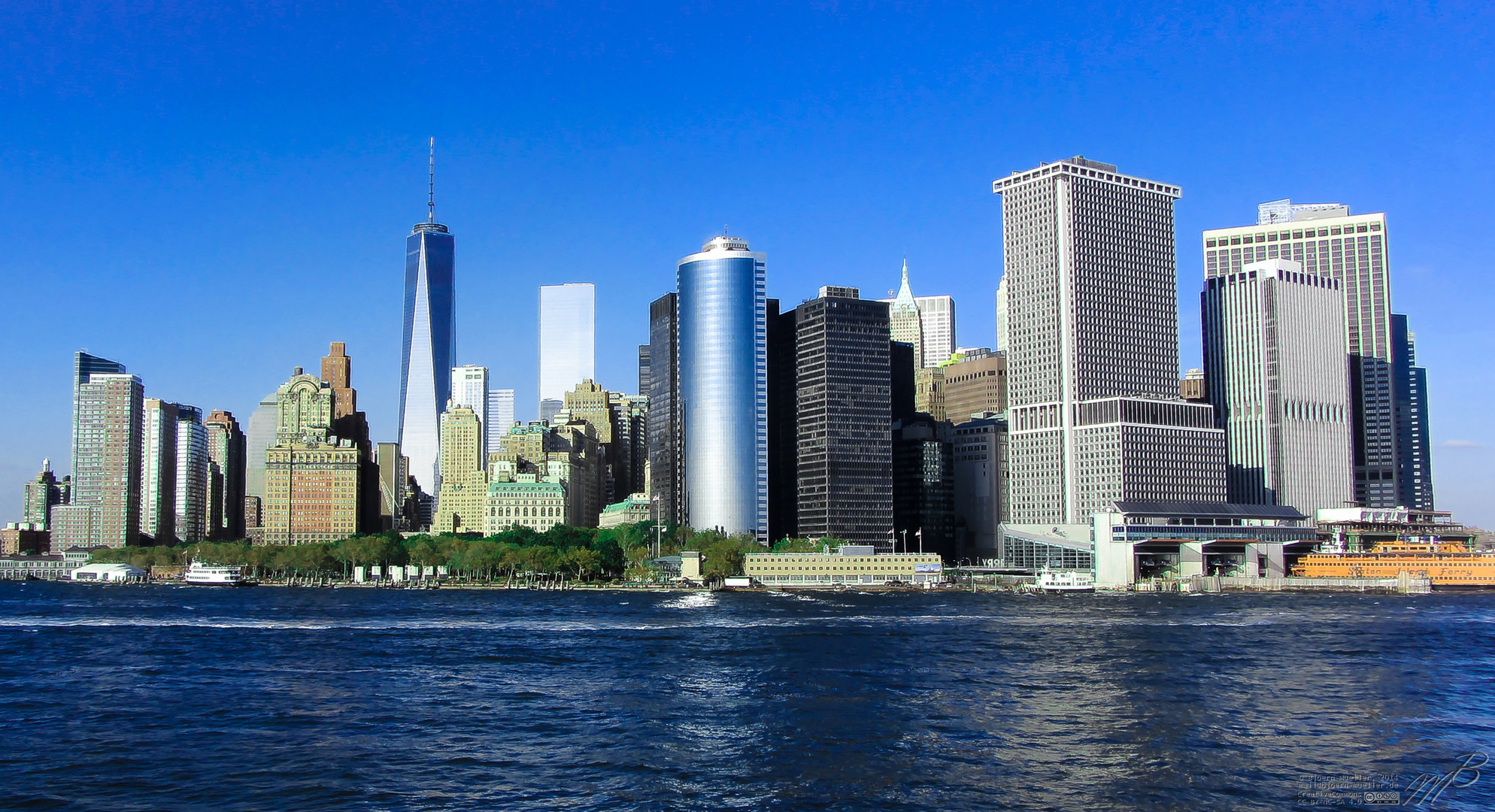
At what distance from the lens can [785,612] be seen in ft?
641

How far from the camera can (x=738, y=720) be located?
83.8m

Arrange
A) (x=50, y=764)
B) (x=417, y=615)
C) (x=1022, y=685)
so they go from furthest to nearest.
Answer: (x=417, y=615) < (x=1022, y=685) < (x=50, y=764)

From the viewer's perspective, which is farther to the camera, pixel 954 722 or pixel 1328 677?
pixel 1328 677

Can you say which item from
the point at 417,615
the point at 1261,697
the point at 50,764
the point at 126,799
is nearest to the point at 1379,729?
the point at 1261,697

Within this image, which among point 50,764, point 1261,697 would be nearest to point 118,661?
point 50,764

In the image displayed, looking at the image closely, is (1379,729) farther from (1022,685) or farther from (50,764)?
(50,764)

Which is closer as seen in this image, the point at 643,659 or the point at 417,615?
the point at 643,659

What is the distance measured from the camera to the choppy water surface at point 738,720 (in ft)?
207

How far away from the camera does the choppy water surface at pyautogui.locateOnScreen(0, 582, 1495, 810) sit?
63.1 m

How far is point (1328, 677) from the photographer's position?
104 m

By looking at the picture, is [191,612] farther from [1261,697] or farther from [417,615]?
[1261,697]

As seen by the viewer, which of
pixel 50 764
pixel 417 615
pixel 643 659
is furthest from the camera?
pixel 417 615

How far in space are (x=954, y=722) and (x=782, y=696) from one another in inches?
629

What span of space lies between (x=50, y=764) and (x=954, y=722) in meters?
48.1
